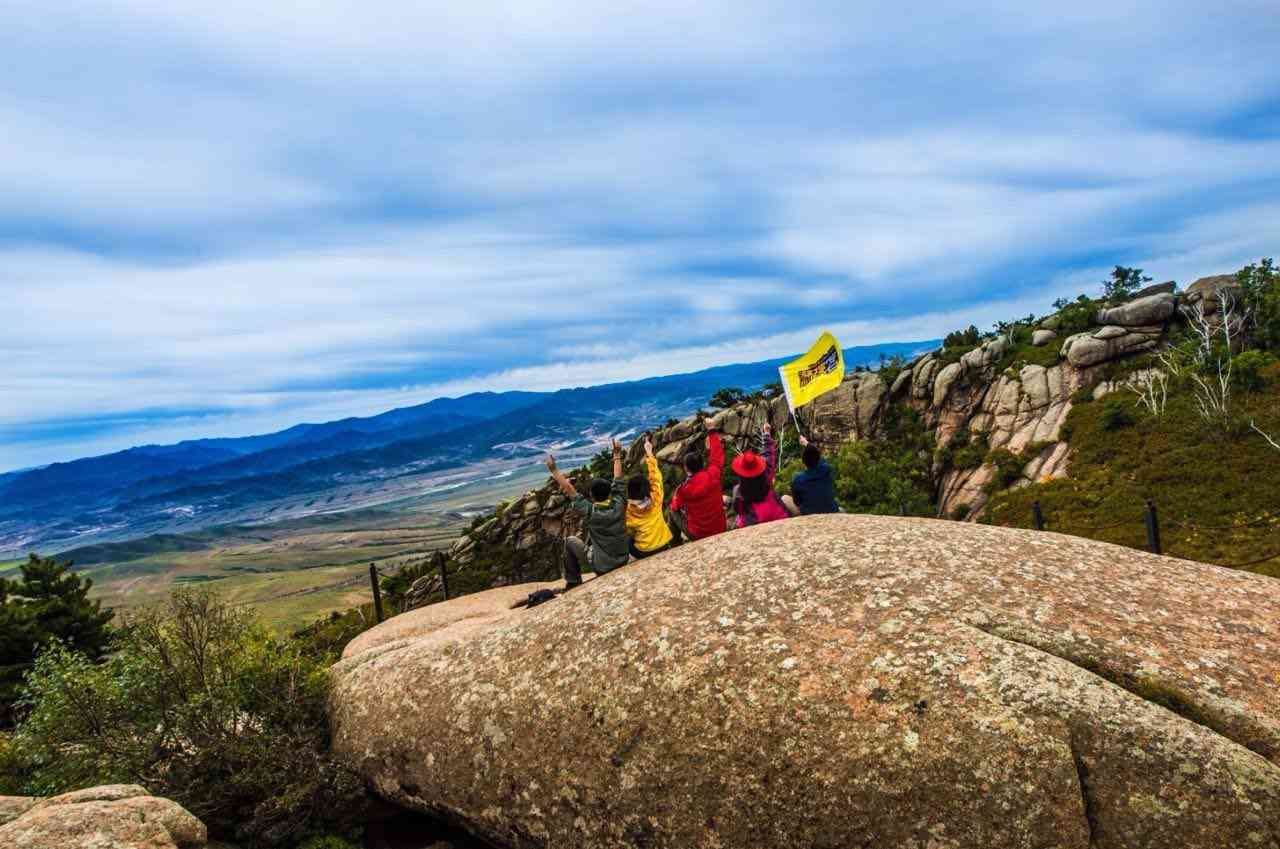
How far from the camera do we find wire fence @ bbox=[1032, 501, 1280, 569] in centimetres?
1609

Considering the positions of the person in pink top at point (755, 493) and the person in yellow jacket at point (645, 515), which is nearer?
the person in yellow jacket at point (645, 515)

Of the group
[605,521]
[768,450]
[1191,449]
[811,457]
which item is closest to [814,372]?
[768,450]

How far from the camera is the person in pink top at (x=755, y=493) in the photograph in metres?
12.9

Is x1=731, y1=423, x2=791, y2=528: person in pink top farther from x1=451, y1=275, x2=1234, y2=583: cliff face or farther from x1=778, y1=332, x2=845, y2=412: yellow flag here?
x1=451, y1=275, x2=1234, y2=583: cliff face

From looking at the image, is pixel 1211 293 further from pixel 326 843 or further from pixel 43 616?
pixel 43 616

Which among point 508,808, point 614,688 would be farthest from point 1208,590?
point 508,808

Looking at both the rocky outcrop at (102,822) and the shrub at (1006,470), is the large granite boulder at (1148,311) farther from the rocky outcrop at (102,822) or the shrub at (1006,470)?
the rocky outcrop at (102,822)

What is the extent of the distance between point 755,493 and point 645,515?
8.70 ft

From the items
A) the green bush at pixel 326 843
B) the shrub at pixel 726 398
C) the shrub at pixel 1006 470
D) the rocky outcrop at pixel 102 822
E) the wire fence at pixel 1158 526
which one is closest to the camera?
the rocky outcrop at pixel 102 822

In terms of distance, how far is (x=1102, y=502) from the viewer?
32719 mm

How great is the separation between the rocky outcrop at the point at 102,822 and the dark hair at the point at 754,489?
33.7 feet

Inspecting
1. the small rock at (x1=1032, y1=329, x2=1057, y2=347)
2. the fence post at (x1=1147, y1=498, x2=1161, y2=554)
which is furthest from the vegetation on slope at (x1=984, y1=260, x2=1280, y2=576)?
the small rock at (x1=1032, y1=329, x2=1057, y2=347)

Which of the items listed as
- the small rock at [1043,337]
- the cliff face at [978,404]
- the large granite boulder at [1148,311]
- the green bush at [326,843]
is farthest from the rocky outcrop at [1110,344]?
the green bush at [326,843]

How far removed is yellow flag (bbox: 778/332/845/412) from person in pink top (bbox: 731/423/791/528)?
13.0m
